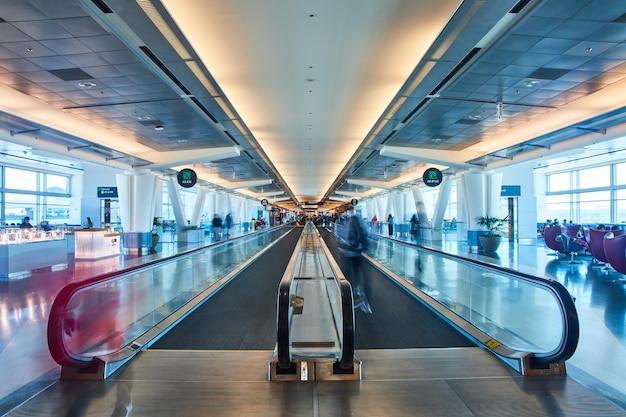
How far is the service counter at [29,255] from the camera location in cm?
1006

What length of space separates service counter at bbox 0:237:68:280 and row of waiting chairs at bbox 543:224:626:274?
55.2 feet

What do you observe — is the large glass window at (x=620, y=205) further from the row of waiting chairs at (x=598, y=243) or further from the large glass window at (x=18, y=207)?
the large glass window at (x=18, y=207)

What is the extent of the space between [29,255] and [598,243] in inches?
703

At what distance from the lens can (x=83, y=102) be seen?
9.64 m

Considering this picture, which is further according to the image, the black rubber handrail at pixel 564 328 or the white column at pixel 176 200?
the white column at pixel 176 200

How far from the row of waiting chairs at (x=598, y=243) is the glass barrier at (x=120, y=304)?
10.4 m

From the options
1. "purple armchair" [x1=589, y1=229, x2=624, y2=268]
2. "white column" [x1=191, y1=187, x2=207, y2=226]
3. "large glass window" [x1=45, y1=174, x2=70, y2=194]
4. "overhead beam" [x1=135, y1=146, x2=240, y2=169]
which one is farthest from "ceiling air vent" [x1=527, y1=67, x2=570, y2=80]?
"large glass window" [x1=45, y1=174, x2=70, y2=194]

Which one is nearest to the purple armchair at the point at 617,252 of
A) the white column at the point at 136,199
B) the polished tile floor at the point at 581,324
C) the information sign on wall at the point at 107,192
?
the polished tile floor at the point at 581,324

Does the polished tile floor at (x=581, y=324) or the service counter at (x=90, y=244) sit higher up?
the service counter at (x=90, y=244)

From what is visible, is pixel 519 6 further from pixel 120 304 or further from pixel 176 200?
pixel 176 200

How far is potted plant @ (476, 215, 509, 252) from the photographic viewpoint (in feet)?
55.4

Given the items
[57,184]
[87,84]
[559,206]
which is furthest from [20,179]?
[559,206]

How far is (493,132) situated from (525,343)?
1119cm

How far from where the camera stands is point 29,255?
11023mm
